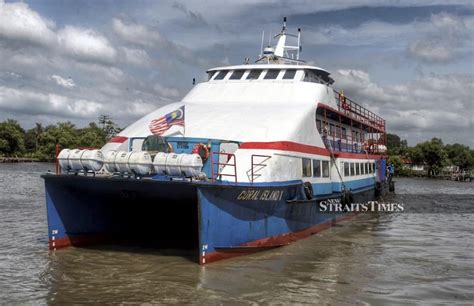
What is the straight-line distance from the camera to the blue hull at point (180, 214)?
11102 millimetres

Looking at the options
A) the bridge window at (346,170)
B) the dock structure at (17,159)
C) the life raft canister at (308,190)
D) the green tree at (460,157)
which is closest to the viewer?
the life raft canister at (308,190)

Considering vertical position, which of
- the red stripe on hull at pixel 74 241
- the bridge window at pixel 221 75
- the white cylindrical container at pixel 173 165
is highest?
the bridge window at pixel 221 75

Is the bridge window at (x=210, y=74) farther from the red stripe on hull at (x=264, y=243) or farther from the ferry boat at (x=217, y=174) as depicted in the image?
the red stripe on hull at (x=264, y=243)

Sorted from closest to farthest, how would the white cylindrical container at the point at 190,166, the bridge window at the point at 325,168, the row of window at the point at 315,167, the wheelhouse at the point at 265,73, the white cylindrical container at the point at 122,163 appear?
the white cylindrical container at the point at 190,166 → the white cylindrical container at the point at 122,163 → the row of window at the point at 315,167 → the bridge window at the point at 325,168 → the wheelhouse at the point at 265,73

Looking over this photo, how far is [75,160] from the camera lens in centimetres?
1201

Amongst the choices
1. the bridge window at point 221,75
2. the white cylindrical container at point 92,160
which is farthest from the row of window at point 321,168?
the white cylindrical container at point 92,160

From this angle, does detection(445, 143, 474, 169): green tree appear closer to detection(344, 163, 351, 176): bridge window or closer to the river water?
detection(344, 163, 351, 176): bridge window

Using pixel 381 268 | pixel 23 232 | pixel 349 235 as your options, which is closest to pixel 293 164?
pixel 381 268

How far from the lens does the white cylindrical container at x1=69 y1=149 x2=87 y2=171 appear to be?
39.2 feet

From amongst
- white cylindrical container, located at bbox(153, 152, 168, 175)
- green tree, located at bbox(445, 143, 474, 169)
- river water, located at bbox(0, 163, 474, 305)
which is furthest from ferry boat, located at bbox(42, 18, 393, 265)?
green tree, located at bbox(445, 143, 474, 169)

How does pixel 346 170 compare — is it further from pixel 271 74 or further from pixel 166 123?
pixel 166 123

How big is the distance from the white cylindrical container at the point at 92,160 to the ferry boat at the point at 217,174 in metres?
0.02

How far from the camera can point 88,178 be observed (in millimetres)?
11477

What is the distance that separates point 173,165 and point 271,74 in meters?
8.11
